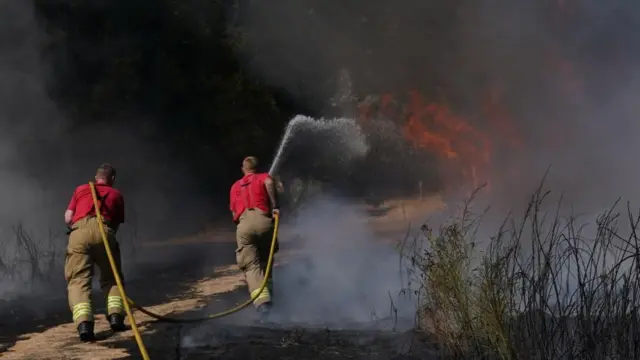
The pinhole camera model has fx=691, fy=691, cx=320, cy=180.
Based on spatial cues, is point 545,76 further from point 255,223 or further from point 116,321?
point 116,321

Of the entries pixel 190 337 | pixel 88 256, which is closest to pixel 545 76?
pixel 190 337

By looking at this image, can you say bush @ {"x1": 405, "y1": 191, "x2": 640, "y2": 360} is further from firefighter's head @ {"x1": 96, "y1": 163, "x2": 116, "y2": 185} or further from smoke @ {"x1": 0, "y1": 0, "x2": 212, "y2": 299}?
smoke @ {"x1": 0, "y1": 0, "x2": 212, "y2": 299}

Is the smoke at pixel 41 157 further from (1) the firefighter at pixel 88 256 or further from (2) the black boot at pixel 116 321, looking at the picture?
(2) the black boot at pixel 116 321

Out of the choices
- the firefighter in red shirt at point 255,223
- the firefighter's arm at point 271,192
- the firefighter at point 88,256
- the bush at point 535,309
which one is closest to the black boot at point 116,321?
the firefighter at point 88,256

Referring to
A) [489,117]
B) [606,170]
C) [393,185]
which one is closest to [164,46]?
[489,117]

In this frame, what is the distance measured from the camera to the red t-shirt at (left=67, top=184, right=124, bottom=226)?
5.65 metres

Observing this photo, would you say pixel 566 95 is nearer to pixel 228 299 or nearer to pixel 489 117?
pixel 489 117

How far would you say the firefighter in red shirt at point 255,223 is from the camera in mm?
6496

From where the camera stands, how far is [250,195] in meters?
6.57

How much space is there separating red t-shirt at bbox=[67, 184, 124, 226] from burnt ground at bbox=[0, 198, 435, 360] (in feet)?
3.02

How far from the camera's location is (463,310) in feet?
13.2

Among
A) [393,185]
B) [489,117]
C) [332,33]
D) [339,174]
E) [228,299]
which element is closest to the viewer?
[228,299]

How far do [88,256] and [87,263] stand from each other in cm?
6

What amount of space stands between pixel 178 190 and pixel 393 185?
30.0 ft
